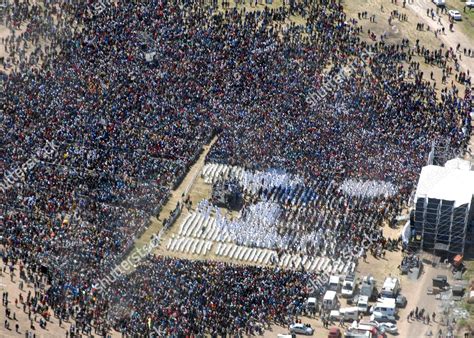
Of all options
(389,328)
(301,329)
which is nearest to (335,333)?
(301,329)

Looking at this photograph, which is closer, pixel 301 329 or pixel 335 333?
pixel 335 333

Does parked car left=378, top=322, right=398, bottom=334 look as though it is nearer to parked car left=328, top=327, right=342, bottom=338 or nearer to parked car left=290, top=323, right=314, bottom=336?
parked car left=328, top=327, right=342, bottom=338

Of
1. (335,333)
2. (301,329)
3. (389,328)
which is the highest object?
(335,333)

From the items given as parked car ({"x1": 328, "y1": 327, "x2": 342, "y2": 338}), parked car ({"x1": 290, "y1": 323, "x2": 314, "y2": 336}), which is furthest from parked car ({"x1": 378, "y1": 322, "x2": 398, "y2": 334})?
parked car ({"x1": 290, "y1": 323, "x2": 314, "y2": 336})

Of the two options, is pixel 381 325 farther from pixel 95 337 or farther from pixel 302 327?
pixel 95 337

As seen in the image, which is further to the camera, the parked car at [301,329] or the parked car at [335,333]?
the parked car at [301,329]

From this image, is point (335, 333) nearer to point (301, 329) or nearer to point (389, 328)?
point (301, 329)

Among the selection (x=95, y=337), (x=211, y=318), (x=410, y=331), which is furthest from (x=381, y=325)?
(x=95, y=337)

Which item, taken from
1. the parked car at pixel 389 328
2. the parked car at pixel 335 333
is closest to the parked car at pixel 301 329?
the parked car at pixel 335 333

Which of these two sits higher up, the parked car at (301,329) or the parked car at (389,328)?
the parked car at (389,328)

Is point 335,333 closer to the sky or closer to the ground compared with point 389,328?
closer to the sky

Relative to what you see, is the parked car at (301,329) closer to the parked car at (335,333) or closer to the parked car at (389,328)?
the parked car at (335,333)
